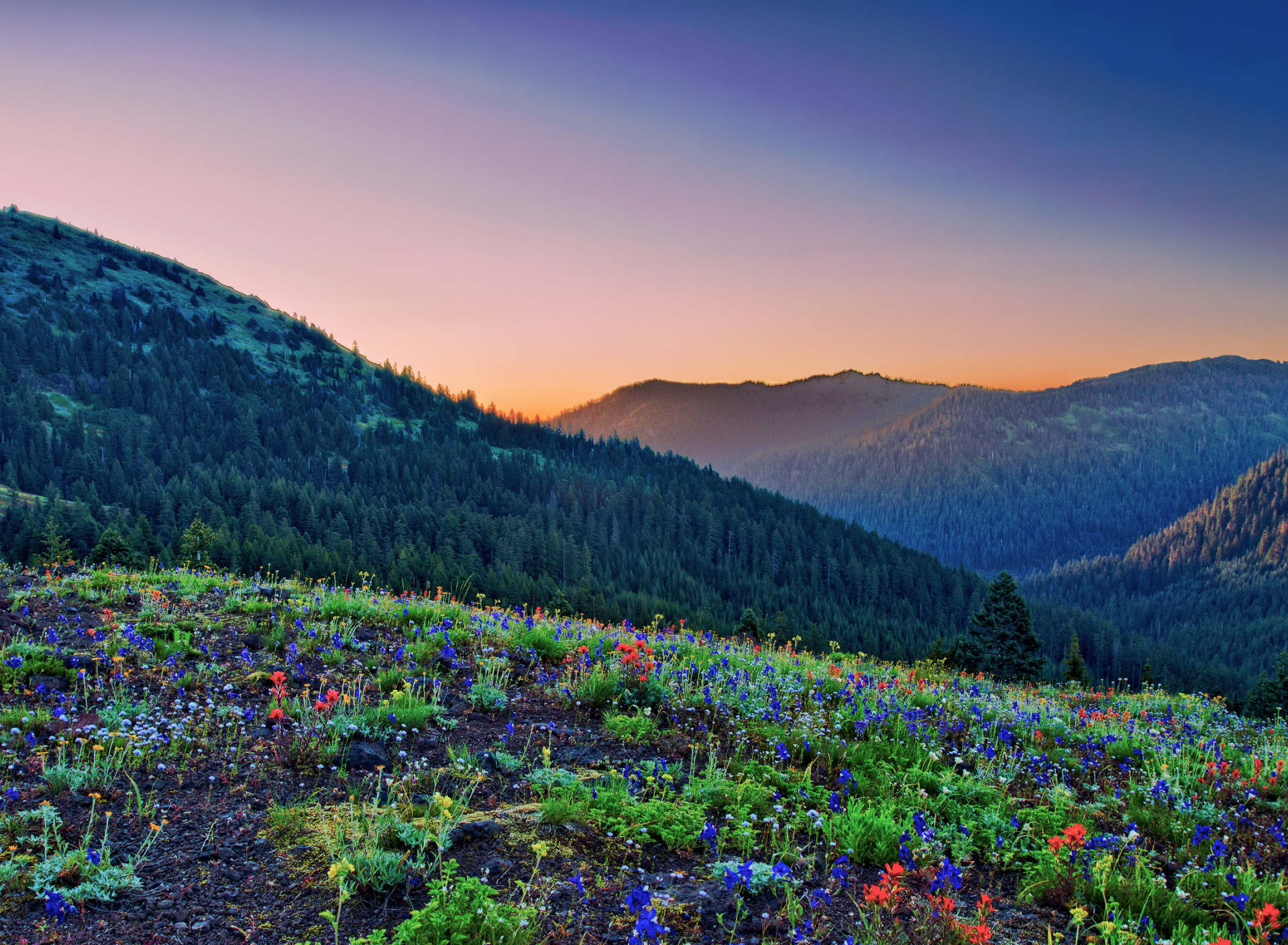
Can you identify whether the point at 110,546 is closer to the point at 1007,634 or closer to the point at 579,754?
the point at 579,754

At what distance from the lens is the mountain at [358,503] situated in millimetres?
94562

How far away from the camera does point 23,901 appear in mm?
3852

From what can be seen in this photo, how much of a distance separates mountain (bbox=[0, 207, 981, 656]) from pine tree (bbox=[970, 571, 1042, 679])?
107 feet

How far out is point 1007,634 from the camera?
39.9 m

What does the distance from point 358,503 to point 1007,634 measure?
118 metres

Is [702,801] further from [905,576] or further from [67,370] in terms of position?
[67,370]

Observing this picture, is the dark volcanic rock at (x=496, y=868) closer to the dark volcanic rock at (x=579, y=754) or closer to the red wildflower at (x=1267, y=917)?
the dark volcanic rock at (x=579, y=754)

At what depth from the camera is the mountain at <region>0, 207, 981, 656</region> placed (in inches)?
3723

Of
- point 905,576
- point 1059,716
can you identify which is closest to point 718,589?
point 905,576

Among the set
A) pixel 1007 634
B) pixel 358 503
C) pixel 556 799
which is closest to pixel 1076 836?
pixel 556 799

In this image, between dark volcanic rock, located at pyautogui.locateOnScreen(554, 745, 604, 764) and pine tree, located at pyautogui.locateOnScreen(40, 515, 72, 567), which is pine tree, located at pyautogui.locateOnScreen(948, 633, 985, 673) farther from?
pine tree, located at pyautogui.locateOnScreen(40, 515, 72, 567)

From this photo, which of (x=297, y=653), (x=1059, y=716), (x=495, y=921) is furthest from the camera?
(x=1059, y=716)

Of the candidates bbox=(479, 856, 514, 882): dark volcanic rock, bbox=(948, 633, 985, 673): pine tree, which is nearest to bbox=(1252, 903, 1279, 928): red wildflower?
bbox=(479, 856, 514, 882): dark volcanic rock

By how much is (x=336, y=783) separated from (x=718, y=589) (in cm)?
14158
